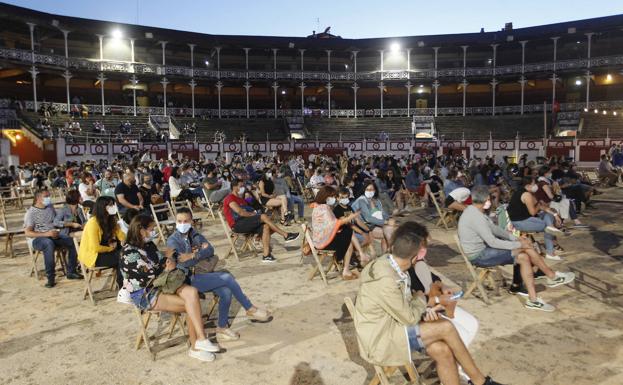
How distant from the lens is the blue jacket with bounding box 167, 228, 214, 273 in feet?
19.4

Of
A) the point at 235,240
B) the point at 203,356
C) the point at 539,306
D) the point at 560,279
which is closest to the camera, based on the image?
the point at 203,356

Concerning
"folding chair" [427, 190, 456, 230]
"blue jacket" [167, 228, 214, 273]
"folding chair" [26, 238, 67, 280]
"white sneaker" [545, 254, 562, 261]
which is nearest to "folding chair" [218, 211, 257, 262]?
"blue jacket" [167, 228, 214, 273]

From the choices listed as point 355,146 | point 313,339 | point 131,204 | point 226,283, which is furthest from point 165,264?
point 355,146

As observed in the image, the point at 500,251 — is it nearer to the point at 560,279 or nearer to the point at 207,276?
the point at 560,279

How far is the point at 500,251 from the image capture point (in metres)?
6.04

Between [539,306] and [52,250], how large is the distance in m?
7.01

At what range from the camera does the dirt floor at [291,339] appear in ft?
14.7

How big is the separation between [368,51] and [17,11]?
2872 cm

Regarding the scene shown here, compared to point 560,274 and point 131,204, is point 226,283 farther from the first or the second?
point 131,204

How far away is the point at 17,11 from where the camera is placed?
31.8 meters

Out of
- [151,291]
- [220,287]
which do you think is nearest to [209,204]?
[220,287]

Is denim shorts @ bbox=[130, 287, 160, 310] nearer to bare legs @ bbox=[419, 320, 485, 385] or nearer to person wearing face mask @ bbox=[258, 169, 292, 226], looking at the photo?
bare legs @ bbox=[419, 320, 485, 385]

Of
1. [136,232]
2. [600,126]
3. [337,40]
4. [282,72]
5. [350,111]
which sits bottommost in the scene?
[136,232]

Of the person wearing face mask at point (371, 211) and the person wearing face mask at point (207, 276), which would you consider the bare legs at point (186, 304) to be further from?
the person wearing face mask at point (371, 211)
